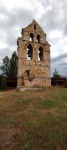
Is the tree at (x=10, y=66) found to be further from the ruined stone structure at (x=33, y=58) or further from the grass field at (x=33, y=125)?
the grass field at (x=33, y=125)

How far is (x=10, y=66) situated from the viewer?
2036 inches

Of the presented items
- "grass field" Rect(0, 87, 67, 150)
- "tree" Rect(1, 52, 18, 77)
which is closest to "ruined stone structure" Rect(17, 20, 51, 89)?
"grass field" Rect(0, 87, 67, 150)

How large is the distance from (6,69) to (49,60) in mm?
33281

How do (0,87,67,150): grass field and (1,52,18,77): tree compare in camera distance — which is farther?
(1,52,18,77): tree

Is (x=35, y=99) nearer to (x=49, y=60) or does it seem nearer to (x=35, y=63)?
(x=35, y=63)

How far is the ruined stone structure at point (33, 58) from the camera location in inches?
787

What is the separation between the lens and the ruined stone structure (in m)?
20.0

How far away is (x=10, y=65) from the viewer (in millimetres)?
51812

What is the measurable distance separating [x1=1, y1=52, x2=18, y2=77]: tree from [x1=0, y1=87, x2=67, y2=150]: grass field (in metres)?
37.0

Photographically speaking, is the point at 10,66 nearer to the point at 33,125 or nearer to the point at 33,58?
the point at 33,58

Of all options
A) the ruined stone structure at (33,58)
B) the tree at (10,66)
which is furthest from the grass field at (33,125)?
the tree at (10,66)

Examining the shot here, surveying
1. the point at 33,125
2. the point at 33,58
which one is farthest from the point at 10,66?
the point at 33,125

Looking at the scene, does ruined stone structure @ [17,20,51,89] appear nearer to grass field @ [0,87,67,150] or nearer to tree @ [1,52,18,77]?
grass field @ [0,87,67,150]

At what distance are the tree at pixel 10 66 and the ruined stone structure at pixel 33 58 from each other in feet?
94.6
